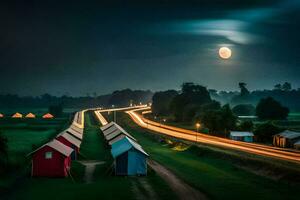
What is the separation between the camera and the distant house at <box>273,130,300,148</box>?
290ft

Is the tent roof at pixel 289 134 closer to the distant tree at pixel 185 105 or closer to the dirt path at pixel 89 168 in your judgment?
the dirt path at pixel 89 168

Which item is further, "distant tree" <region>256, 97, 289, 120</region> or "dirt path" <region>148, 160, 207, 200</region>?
"distant tree" <region>256, 97, 289, 120</region>

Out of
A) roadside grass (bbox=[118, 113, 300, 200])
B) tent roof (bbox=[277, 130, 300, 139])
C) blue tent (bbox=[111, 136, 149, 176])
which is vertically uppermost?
tent roof (bbox=[277, 130, 300, 139])

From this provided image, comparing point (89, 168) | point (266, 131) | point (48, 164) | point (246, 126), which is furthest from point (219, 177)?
point (246, 126)

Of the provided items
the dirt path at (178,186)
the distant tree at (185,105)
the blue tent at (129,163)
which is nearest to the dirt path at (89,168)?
the blue tent at (129,163)

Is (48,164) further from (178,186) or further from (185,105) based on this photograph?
(185,105)

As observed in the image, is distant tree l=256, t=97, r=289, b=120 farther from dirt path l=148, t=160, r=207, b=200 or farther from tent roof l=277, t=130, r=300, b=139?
dirt path l=148, t=160, r=207, b=200

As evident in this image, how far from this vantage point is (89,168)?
64688mm

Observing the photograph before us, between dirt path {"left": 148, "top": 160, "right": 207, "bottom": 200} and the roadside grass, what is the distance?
3.30 feet

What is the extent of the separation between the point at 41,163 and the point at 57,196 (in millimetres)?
12562

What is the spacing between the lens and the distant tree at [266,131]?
101050mm

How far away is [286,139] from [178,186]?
46.9 m

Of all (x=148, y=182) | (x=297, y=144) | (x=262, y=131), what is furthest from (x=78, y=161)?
(x=262, y=131)

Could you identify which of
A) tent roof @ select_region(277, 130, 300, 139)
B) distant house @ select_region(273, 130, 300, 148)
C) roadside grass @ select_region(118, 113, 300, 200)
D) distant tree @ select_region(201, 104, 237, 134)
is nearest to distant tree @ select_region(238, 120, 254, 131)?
distant tree @ select_region(201, 104, 237, 134)
